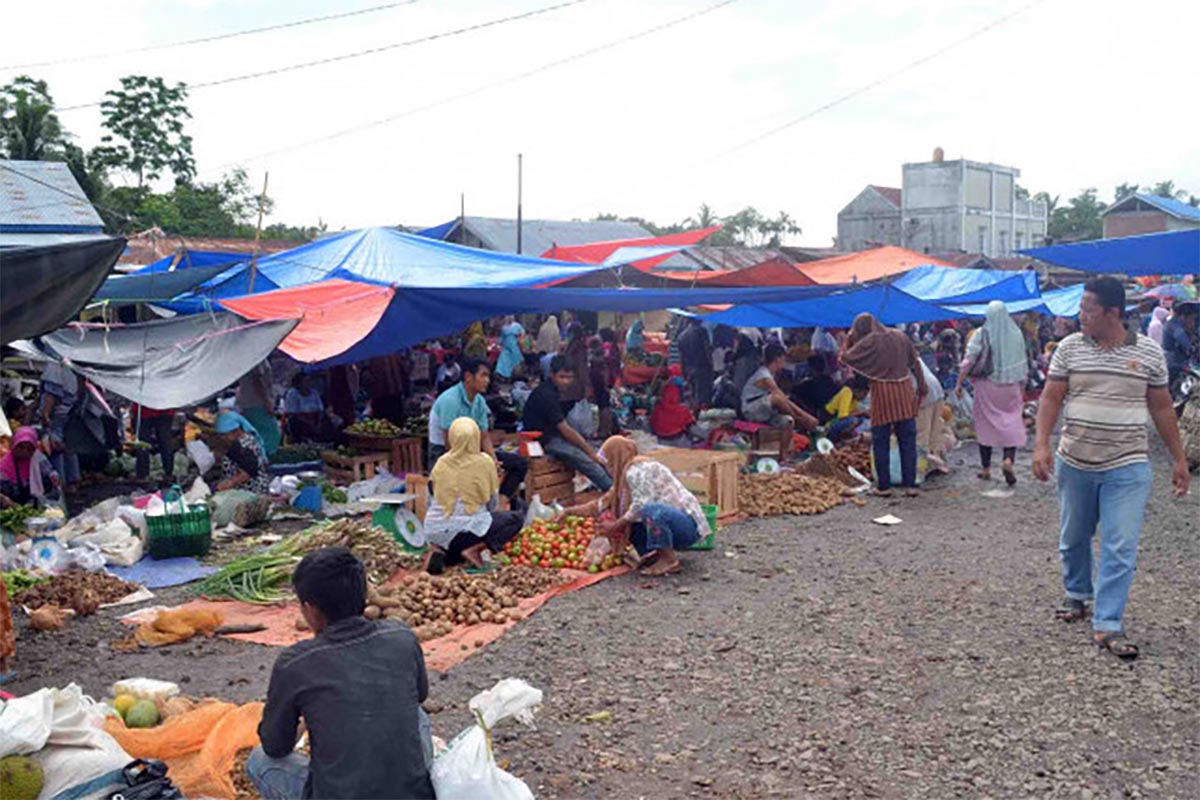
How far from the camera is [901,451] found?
9.34m

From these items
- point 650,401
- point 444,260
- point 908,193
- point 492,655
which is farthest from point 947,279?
point 908,193

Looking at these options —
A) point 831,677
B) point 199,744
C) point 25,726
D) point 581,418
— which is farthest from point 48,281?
point 581,418

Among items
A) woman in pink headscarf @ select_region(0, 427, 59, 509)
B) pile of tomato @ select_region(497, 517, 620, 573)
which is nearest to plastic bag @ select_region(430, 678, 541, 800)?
pile of tomato @ select_region(497, 517, 620, 573)

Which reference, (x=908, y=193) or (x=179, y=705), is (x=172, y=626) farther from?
(x=908, y=193)

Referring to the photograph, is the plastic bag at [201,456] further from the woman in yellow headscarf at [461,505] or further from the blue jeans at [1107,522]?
the blue jeans at [1107,522]

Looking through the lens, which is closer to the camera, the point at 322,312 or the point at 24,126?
the point at 322,312

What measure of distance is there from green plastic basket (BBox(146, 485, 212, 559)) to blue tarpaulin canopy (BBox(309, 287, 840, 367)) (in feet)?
6.46

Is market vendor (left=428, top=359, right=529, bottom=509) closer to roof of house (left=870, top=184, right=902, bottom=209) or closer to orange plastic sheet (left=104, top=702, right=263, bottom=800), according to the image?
orange plastic sheet (left=104, top=702, right=263, bottom=800)

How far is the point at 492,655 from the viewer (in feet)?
17.0

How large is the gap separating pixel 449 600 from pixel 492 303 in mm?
3507

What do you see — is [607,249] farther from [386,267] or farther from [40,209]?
[40,209]

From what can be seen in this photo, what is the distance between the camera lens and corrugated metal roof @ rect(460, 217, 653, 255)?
901 inches

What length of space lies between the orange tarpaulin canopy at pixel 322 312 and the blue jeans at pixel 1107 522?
5.35m

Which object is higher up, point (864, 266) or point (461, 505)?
point (864, 266)
